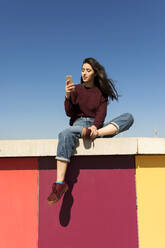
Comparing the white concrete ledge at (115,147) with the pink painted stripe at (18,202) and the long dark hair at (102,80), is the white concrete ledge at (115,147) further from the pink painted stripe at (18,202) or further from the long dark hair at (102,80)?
the long dark hair at (102,80)

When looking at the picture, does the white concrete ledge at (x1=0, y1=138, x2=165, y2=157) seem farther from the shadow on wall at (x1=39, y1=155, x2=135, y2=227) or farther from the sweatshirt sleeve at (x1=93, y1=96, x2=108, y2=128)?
the sweatshirt sleeve at (x1=93, y1=96, x2=108, y2=128)

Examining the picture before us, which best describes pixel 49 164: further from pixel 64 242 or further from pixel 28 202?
pixel 64 242

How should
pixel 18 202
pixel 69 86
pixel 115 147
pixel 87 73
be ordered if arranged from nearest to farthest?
pixel 115 147 → pixel 18 202 → pixel 69 86 → pixel 87 73

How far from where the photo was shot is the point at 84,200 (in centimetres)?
207

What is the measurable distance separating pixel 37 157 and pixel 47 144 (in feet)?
0.69

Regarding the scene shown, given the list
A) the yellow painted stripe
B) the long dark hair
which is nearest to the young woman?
the long dark hair

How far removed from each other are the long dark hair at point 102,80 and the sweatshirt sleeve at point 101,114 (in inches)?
6.1

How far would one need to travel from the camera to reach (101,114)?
2.27 metres

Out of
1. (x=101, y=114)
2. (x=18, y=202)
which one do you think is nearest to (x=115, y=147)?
(x=101, y=114)

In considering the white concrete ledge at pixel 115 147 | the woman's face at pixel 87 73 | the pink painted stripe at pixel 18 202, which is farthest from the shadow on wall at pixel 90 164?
the woman's face at pixel 87 73

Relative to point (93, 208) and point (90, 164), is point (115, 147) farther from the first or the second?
point (93, 208)

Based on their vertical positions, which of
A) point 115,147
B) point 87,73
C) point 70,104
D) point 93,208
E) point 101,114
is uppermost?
point 87,73

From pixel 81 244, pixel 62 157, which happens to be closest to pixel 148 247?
pixel 81 244

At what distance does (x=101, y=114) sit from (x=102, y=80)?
55cm
